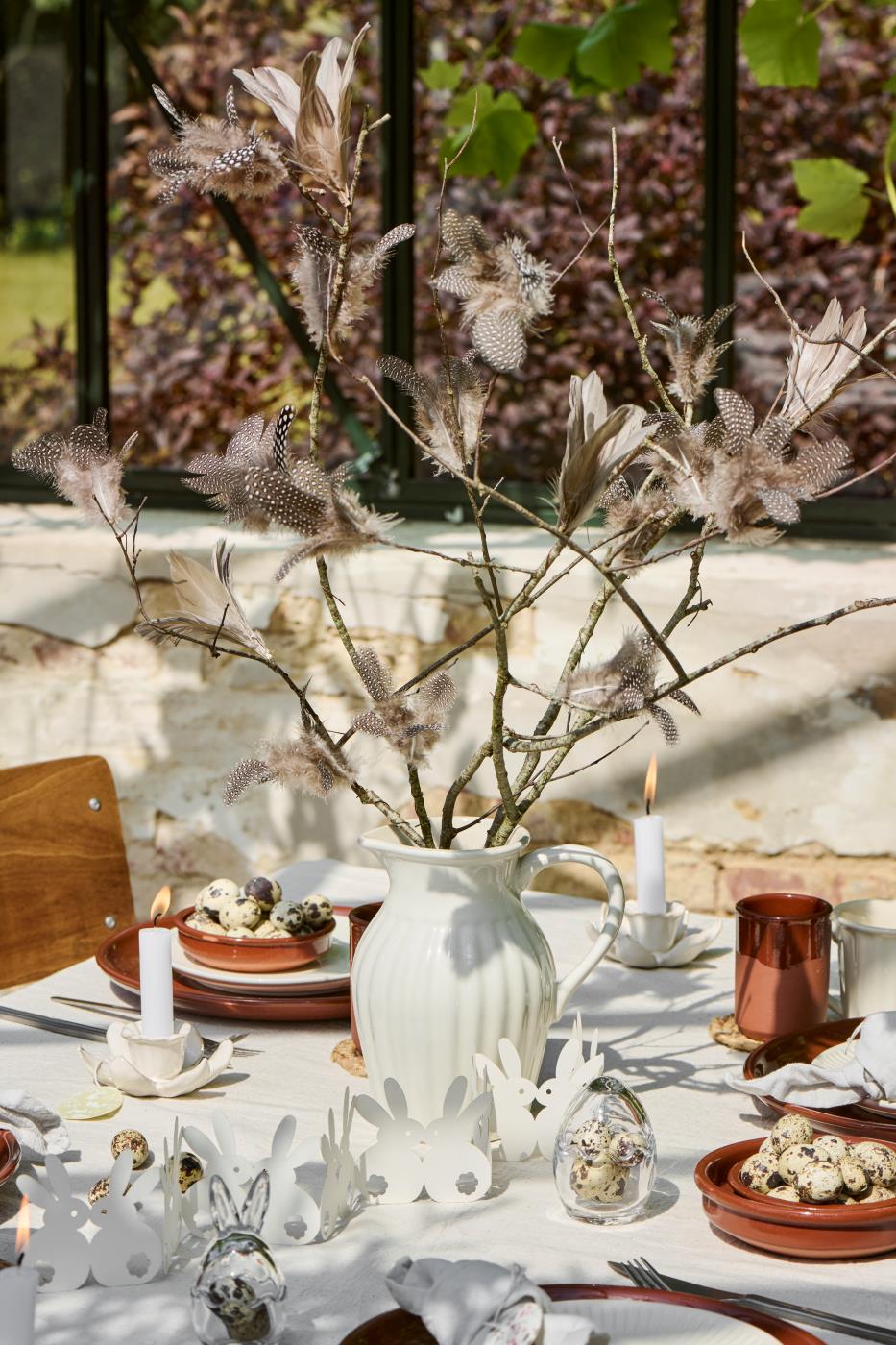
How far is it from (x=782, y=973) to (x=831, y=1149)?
0.34m

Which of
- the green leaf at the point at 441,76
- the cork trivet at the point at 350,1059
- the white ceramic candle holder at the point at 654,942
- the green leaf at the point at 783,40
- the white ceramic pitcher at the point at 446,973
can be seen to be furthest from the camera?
the green leaf at the point at 441,76

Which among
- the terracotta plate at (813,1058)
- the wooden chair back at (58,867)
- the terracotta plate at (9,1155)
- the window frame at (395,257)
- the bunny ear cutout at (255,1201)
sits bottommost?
the wooden chair back at (58,867)

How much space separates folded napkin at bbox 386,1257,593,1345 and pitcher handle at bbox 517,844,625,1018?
34 centimetres

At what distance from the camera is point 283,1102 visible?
1.17m

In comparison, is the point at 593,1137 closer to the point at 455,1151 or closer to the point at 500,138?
the point at 455,1151

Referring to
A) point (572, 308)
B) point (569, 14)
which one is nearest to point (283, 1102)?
Result: point (572, 308)

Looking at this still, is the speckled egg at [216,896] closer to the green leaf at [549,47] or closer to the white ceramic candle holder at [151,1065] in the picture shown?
the white ceramic candle holder at [151,1065]

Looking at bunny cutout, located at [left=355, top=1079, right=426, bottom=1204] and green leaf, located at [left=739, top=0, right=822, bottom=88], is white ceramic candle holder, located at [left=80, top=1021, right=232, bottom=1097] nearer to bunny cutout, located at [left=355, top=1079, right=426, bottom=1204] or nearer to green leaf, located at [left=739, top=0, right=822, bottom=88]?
bunny cutout, located at [left=355, top=1079, right=426, bottom=1204]

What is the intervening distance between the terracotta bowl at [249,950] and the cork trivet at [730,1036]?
35 cm

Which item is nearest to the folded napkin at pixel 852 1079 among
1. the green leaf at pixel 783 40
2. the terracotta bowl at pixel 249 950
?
the terracotta bowl at pixel 249 950

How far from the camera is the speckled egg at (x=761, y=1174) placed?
945mm

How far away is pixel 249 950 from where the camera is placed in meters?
1.38

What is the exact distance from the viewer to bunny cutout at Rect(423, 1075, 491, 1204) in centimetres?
99

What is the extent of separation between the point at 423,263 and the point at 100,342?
729mm
